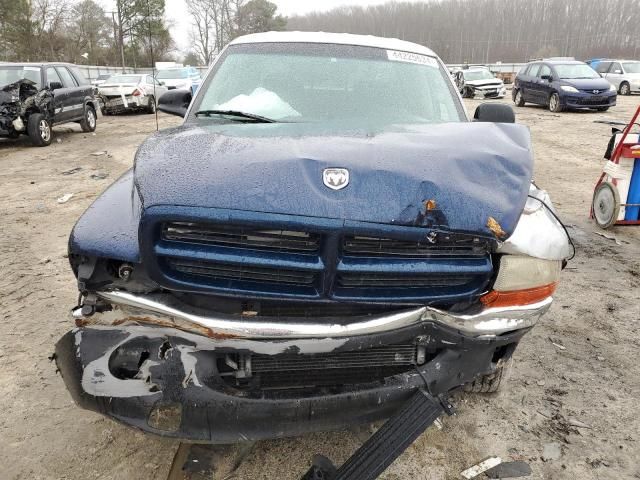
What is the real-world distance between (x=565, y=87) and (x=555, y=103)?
593mm

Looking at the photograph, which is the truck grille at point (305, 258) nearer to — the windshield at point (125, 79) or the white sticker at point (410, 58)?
the white sticker at point (410, 58)

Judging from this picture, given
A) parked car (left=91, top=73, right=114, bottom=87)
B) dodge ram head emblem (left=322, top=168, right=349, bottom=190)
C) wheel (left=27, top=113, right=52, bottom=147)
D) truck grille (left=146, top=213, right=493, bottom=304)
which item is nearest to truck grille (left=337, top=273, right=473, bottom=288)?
truck grille (left=146, top=213, right=493, bottom=304)

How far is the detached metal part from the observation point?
1.88m

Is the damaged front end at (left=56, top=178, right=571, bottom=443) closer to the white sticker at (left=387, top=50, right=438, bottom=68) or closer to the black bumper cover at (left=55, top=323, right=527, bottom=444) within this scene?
the black bumper cover at (left=55, top=323, right=527, bottom=444)

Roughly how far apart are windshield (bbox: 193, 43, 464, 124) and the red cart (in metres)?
2.64

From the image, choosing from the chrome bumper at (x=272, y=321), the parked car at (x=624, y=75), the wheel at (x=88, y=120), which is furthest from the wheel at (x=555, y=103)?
the chrome bumper at (x=272, y=321)

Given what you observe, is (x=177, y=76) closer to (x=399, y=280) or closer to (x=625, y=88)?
(x=625, y=88)

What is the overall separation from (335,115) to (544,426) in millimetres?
2006

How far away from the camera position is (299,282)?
6.07 ft

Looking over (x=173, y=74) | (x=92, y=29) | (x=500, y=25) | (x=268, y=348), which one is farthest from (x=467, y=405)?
(x=500, y=25)

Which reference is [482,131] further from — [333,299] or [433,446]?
[433,446]

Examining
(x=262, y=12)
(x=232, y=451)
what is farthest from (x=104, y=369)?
(x=262, y=12)

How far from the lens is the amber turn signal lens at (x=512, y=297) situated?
1952 mm

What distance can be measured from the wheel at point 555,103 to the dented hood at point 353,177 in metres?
15.9
